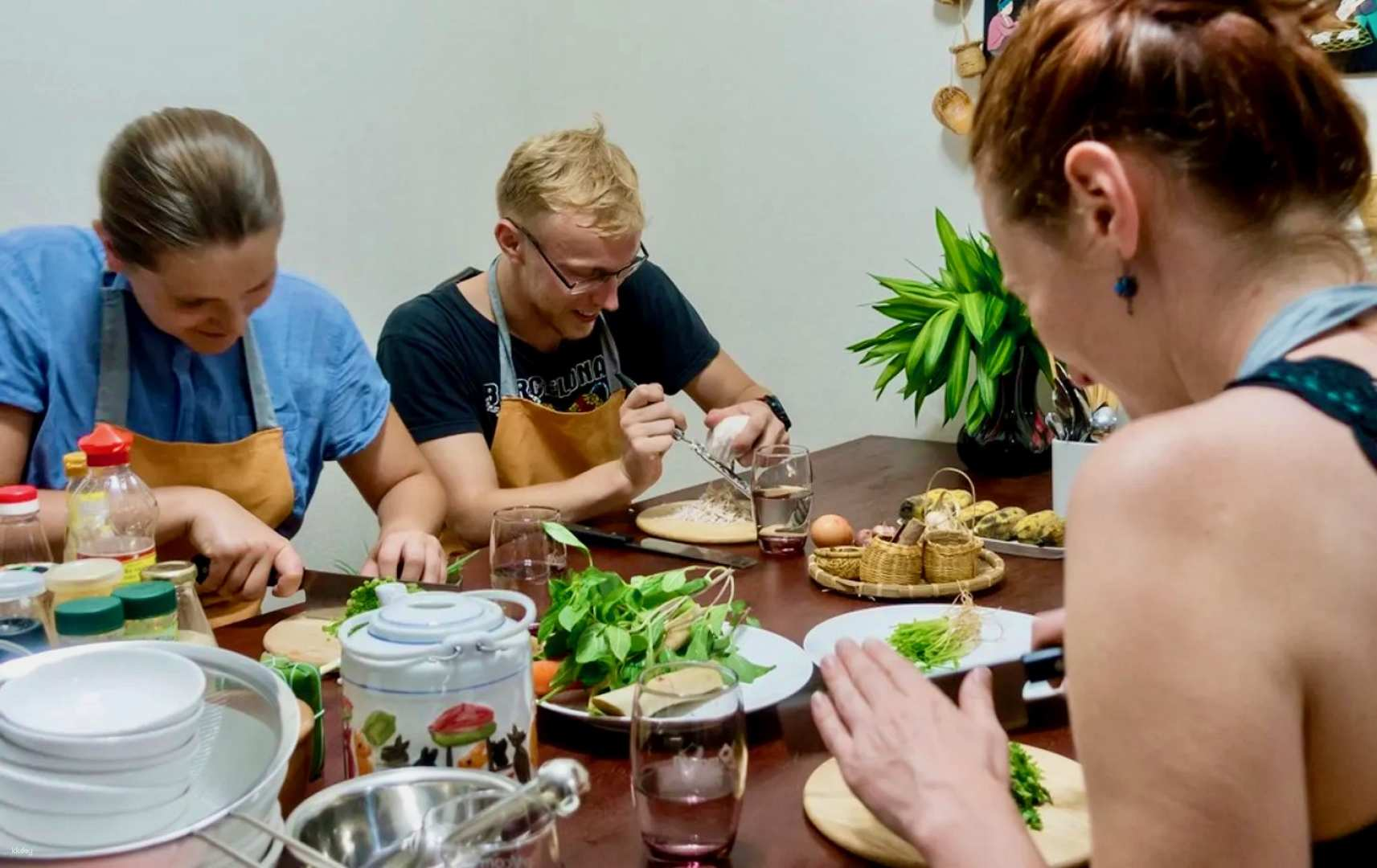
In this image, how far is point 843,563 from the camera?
1516mm

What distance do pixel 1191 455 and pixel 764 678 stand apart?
1.93ft

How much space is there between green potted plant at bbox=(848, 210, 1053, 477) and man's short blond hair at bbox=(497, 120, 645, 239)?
58 centimetres

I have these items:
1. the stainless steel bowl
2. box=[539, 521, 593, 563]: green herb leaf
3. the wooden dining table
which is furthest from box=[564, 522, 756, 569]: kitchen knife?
the stainless steel bowl

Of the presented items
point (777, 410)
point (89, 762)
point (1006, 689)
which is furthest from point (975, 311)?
point (89, 762)

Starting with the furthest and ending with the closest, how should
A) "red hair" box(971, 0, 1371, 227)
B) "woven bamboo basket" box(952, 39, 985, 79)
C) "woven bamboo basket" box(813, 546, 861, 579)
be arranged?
"woven bamboo basket" box(952, 39, 985, 79) < "woven bamboo basket" box(813, 546, 861, 579) < "red hair" box(971, 0, 1371, 227)

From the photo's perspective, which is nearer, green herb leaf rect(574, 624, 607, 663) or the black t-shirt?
green herb leaf rect(574, 624, 607, 663)

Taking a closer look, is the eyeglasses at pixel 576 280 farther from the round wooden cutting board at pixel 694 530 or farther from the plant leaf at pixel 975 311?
the plant leaf at pixel 975 311

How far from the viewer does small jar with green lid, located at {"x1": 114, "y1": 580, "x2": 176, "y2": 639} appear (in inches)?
36.4

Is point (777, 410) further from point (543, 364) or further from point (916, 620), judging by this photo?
point (916, 620)

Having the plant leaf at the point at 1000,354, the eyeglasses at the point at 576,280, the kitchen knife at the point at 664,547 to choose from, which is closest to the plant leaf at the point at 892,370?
the plant leaf at the point at 1000,354

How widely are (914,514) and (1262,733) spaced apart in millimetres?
1140

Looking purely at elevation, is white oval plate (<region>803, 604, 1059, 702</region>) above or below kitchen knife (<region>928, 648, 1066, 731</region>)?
below

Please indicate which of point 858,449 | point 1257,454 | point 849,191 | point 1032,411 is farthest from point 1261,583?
point 849,191

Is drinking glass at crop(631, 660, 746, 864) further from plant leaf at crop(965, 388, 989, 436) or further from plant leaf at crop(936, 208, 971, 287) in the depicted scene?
plant leaf at crop(936, 208, 971, 287)
